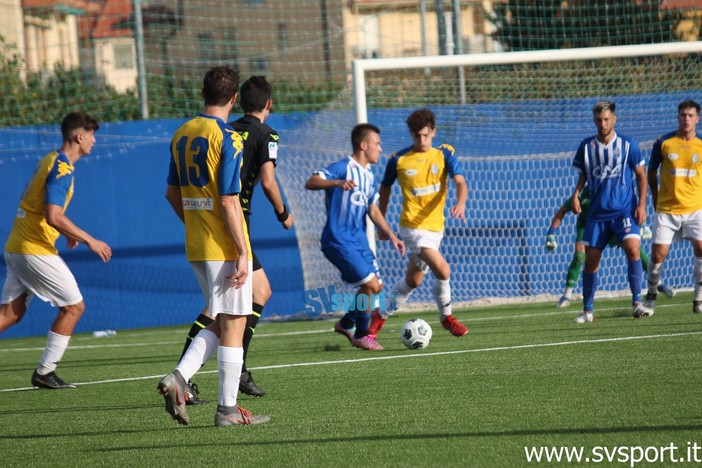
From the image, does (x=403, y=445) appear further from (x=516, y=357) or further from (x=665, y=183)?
(x=665, y=183)

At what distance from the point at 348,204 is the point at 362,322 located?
111cm

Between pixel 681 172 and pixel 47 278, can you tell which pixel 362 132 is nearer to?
pixel 47 278

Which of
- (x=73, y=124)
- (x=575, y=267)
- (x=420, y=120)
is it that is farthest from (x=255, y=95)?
(x=575, y=267)

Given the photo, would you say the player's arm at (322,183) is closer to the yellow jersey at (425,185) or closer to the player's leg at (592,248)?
the yellow jersey at (425,185)

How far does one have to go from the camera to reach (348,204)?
8.95 m

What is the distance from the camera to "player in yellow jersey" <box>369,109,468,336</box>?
9.16m

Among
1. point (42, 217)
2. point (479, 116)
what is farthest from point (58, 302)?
point (479, 116)

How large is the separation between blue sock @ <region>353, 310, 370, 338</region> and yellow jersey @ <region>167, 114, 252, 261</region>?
3634 millimetres

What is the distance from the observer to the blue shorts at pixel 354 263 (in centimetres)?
880

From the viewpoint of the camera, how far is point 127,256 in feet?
44.0

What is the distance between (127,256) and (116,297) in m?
0.60

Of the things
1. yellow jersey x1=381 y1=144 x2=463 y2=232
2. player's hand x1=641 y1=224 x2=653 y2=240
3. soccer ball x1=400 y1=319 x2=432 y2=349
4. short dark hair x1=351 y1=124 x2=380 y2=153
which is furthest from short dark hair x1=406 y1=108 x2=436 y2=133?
player's hand x1=641 y1=224 x2=653 y2=240

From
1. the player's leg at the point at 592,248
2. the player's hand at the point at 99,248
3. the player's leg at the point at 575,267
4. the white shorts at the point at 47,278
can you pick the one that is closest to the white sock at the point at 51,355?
the white shorts at the point at 47,278

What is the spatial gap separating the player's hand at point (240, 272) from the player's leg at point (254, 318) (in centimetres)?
131
